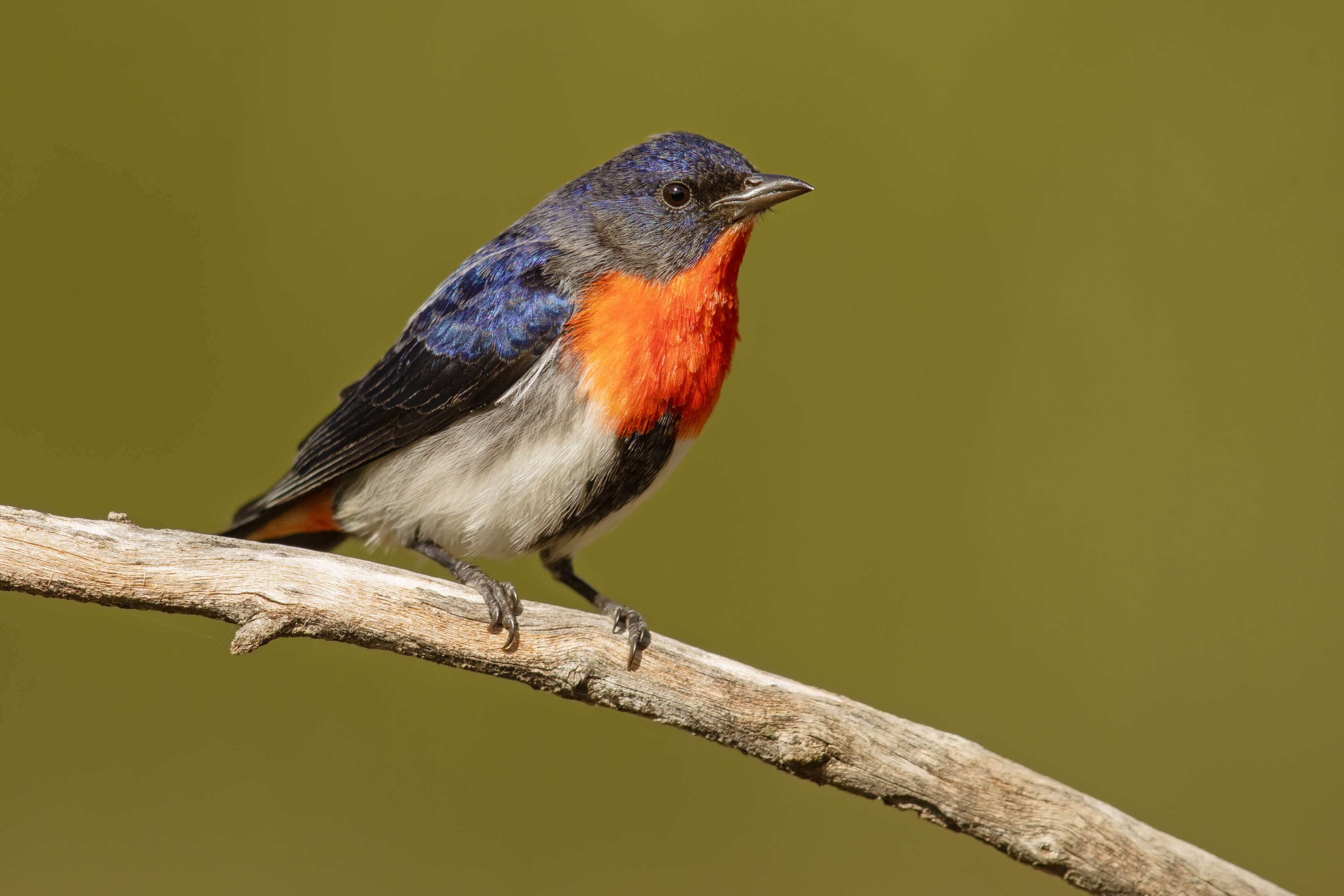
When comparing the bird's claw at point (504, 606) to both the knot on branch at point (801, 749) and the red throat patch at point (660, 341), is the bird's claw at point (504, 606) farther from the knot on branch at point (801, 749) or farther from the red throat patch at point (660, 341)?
the knot on branch at point (801, 749)

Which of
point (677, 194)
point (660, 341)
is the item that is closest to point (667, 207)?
point (677, 194)

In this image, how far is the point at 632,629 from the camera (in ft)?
9.14

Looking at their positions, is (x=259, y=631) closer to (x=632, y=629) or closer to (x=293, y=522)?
(x=632, y=629)

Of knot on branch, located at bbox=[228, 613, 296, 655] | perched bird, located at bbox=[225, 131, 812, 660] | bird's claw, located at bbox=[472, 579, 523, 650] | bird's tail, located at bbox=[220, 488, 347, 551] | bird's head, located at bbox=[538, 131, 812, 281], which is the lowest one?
knot on branch, located at bbox=[228, 613, 296, 655]

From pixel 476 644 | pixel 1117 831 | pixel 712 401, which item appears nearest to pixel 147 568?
pixel 476 644

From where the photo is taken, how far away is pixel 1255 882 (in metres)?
2.75

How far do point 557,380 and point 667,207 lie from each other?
26.9 inches

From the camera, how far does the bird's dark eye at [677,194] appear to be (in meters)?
3.32

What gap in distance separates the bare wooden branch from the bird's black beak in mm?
1329

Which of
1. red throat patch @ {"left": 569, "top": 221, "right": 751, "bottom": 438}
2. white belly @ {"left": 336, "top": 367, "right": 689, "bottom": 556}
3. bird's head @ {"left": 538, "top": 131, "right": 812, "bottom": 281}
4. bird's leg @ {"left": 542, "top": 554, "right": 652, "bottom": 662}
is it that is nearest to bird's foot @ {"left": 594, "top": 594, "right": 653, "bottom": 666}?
bird's leg @ {"left": 542, "top": 554, "right": 652, "bottom": 662}

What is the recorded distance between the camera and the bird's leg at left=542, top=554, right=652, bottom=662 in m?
2.74

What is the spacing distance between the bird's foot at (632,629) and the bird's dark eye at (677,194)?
4.03 ft

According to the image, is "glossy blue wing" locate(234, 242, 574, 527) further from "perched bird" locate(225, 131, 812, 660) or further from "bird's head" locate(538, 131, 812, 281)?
"bird's head" locate(538, 131, 812, 281)

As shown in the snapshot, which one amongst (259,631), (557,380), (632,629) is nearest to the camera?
(259,631)
